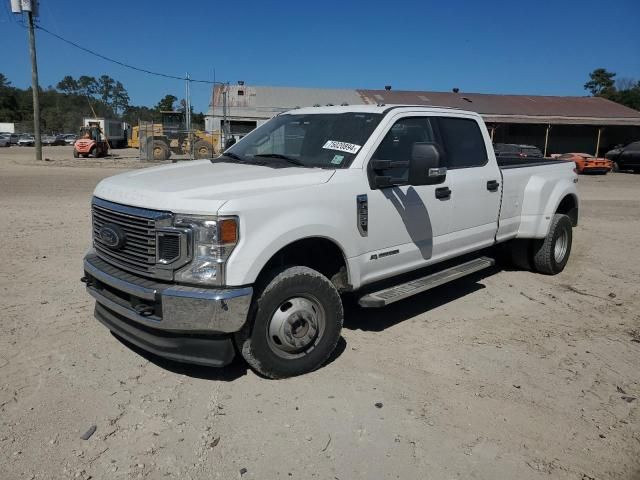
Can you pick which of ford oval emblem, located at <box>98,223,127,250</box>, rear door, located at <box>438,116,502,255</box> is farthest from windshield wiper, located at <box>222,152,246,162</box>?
rear door, located at <box>438,116,502,255</box>

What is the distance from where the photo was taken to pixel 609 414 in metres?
3.43

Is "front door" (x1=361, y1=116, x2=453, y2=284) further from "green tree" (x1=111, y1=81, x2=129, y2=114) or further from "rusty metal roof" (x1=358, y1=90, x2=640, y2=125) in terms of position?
"green tree" (x1=111, y1=81, x2=129, y2=114)

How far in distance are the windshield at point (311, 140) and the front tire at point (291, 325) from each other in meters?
1.05

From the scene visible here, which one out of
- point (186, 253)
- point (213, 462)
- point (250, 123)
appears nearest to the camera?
point (213, 462)

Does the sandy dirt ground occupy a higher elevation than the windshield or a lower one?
lower

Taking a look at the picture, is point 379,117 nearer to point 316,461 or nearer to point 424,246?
point 424,246

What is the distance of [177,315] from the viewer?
330 cm

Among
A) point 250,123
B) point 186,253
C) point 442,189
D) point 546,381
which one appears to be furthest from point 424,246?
point 250,123

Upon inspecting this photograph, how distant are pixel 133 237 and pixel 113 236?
→ 0.20 m

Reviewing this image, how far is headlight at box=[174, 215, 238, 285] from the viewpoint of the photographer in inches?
128

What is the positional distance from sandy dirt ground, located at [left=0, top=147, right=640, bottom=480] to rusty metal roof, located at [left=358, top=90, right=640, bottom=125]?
3565 centimetres

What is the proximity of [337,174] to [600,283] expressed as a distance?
429cm

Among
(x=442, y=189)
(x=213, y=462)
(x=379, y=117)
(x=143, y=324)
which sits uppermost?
(x=379, y=117)

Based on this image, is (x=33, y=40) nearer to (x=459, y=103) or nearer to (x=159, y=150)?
(x=159, y=150)
